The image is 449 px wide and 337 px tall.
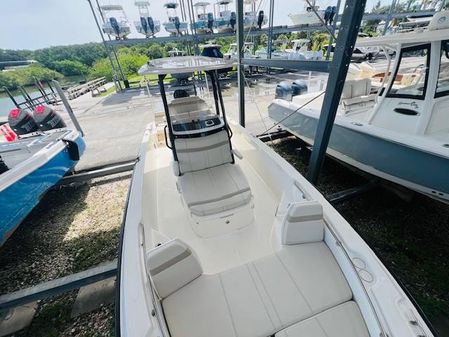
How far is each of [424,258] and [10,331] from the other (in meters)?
4.17

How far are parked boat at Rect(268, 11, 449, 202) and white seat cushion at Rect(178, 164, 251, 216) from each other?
5.92 ft

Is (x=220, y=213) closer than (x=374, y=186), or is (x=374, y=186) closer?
(x=220, y=213)

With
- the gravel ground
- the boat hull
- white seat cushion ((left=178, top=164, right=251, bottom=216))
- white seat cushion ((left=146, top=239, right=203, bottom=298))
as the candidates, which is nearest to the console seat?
white seat cushion ((left=178, top=164, right=251, bottom=216))

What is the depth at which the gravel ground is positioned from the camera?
1947mm

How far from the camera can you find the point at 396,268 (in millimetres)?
2135

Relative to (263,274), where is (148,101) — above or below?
below

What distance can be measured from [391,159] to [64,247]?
14.1 feet

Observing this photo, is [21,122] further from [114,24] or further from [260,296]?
[114,24]

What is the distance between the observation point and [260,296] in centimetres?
125

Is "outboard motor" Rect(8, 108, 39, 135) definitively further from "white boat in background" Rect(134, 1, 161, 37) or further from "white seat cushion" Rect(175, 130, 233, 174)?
"white boat in background" Rect(134, 1, 161, 37)

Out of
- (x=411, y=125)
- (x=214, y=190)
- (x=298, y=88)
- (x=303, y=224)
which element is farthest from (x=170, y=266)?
(x=298, y=88)

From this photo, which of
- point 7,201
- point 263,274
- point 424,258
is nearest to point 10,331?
point 7,201

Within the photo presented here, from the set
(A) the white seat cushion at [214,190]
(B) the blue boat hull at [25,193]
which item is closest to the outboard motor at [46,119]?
(B) the blue boat hull at [25,193]

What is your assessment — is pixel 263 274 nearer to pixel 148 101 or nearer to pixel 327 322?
pixel 327 322
